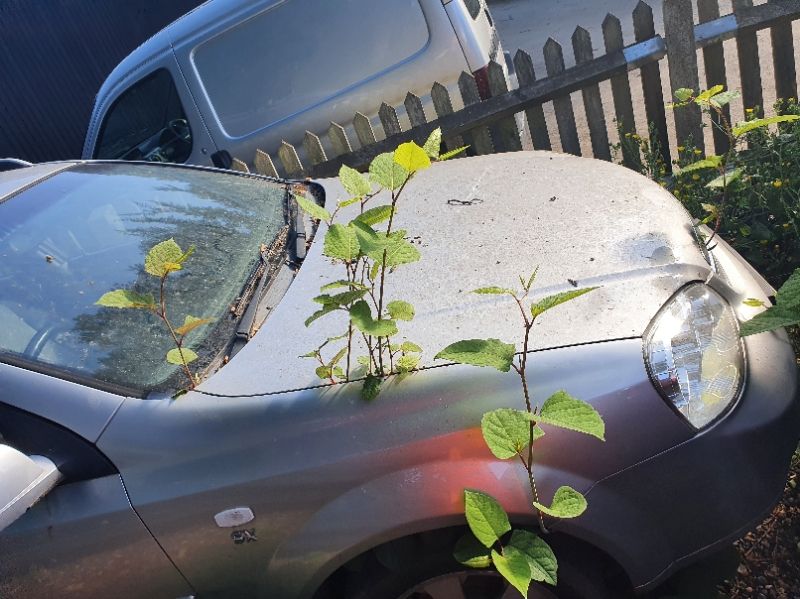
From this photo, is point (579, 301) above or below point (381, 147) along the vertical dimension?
above

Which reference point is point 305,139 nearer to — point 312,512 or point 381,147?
point 381,147

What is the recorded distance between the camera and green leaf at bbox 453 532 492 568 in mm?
1821

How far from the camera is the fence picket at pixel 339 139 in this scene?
4848 millimetres

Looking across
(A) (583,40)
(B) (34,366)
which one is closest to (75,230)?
(B) (34,366)

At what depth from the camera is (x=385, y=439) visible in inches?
74.2

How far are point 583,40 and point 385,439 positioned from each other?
350 cm

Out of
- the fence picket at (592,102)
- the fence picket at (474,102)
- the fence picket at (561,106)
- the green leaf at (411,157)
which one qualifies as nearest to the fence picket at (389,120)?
the fence picket at (474,102)

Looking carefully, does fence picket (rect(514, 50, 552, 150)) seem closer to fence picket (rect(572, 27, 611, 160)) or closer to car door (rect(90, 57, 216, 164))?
fence picket (rect(572, 27, 611, 160))

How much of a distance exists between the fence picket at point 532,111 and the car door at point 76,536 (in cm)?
357

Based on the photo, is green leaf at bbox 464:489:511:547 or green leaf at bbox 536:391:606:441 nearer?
green leaf at bbox 536:391:606:441

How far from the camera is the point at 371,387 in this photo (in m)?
1.94

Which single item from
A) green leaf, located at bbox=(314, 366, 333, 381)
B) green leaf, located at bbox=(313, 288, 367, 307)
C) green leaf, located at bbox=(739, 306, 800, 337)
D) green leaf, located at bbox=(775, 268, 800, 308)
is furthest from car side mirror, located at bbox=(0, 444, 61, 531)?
green leaf, located at bbox=(775, 268, 800, 308)

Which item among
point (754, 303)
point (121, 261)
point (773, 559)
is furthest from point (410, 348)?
point (773, 559)

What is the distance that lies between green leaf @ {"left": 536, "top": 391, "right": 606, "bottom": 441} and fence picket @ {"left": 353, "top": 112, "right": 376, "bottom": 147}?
3389 mm
